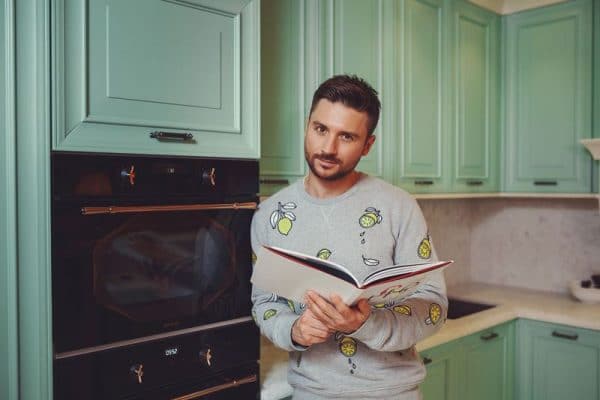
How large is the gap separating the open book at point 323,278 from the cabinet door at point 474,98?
5.26 ft

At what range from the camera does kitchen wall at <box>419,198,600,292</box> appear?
2865mm

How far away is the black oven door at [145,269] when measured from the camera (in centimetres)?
112

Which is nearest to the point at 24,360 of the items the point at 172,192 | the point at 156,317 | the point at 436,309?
the point at 156,317

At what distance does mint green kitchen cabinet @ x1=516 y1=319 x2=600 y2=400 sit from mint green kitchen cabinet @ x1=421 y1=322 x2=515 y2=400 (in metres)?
0.06

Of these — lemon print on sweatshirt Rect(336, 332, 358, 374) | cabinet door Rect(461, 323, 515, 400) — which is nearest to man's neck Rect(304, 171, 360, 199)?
lemon print on sweatshirt Rect(336, 332, 358, 374)

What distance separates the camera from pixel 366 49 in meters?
2.05

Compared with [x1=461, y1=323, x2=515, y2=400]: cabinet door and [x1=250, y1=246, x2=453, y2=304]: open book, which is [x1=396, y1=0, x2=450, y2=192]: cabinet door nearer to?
[x1=461, y1=323, x2=515, y2=400]: cabinet door


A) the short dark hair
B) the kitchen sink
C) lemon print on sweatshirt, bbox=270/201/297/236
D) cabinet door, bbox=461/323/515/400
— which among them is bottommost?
cabinet door, bbox=461/323/515/400

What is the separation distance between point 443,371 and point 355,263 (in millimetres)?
1066

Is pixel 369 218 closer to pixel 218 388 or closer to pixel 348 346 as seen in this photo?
pixel 348 346

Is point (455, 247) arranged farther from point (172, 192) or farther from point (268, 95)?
point (172, 192)

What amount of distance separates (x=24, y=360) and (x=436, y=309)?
93cm

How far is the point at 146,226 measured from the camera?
123 cm

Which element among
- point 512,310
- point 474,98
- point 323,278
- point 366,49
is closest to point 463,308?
point 512,310
